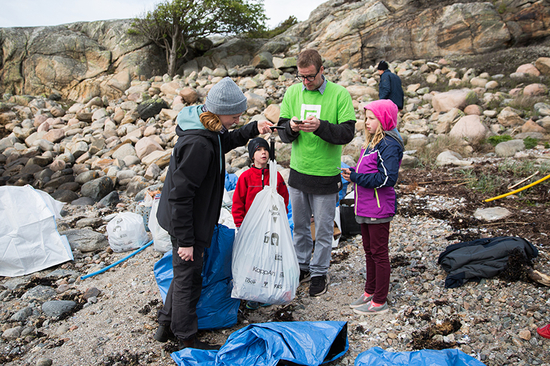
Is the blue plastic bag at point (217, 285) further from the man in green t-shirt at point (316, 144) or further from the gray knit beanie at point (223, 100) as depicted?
the gray knit beanie at point (223, 100)

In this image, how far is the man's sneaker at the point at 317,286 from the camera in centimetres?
309

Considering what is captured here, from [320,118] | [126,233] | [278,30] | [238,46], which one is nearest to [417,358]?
[320,118]

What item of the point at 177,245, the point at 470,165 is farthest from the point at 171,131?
the point at 177,245

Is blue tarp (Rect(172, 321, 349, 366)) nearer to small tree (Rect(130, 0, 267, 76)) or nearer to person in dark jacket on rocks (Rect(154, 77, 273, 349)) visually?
person in dark jacket on rocks (Rect(154, 77, 273, 349))

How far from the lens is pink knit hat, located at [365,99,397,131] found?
8.58 ft

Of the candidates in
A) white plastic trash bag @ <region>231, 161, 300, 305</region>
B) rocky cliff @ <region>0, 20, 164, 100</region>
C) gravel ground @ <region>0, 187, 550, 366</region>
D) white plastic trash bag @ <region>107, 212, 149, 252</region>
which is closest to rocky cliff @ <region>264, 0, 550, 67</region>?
rocky cliff @ <region>0, 20, 164, 100</region>

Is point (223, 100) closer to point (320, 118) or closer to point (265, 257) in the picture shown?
point (320, 118)

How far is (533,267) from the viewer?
2.90 meters

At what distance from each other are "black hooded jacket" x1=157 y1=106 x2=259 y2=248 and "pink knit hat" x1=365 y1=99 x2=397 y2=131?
116cm

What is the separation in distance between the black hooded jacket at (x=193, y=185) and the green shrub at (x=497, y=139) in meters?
7.23

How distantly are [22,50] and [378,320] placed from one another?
65.5 feet

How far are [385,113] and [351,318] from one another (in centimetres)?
157

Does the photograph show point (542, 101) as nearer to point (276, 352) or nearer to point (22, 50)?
point (276, 352)

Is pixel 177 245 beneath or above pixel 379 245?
above
